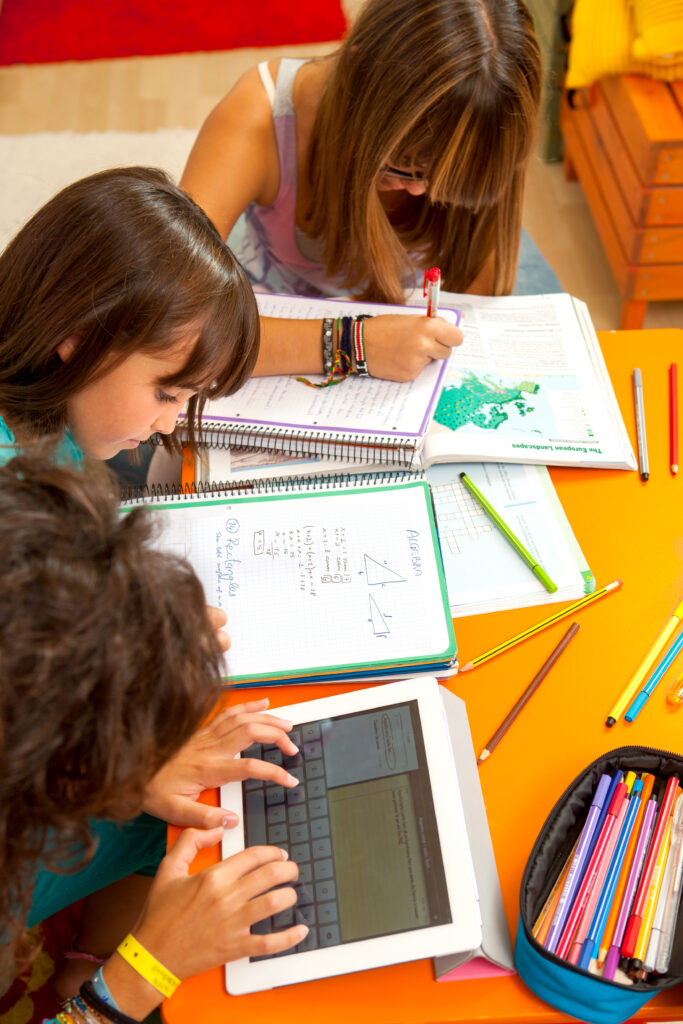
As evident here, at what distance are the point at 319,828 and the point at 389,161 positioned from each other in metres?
0.77

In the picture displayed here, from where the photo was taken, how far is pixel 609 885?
0.65 metres

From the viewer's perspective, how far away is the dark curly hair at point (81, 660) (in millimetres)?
529

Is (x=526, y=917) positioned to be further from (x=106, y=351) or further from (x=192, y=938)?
(x=106, y=351)

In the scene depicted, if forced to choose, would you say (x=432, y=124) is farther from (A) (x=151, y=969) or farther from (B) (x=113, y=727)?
(A) (x=151, y=969)

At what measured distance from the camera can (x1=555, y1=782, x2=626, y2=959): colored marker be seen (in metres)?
0.62

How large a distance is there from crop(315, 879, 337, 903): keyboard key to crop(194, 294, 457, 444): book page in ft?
1.54

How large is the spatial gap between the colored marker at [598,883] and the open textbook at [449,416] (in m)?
0.40

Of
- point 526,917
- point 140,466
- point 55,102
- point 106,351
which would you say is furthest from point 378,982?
point 55,102

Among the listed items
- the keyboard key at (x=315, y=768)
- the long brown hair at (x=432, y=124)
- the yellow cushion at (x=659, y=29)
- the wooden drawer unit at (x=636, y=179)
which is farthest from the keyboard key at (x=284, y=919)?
the yellow cushion at (x=659, y=29)

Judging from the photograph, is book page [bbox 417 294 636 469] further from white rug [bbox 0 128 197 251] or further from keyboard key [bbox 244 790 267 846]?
white rug [bbox 0 128 197 251]

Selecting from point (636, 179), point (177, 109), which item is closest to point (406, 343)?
point (636, 179)

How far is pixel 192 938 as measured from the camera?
0.64 metres

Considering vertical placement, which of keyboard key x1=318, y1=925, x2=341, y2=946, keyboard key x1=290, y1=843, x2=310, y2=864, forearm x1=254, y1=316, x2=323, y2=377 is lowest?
keyboard key x1=318, y1=925, x2=341, y2=946

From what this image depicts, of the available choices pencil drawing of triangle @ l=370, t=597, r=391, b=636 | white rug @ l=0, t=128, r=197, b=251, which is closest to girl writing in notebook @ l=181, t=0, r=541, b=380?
pencil drawing of triangle @ l=370, t=597, r=391, b=636
